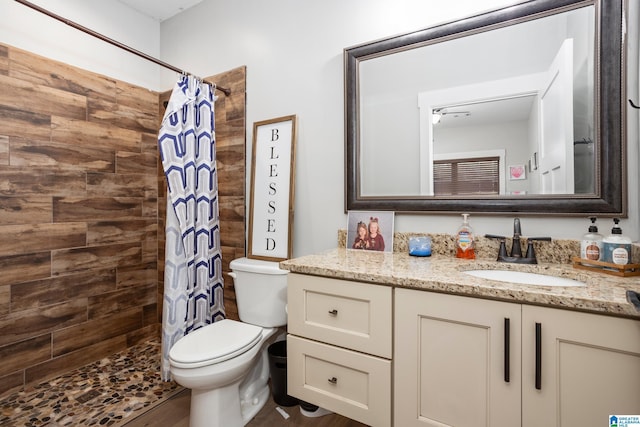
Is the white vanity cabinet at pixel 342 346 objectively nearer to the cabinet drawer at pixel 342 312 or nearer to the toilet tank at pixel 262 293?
the cabinet drawer at pixel 342 312

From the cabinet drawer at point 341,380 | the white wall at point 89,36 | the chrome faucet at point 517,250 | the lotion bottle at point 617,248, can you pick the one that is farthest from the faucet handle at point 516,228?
the white wall at point 89,36

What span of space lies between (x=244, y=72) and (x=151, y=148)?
1063 millimetres

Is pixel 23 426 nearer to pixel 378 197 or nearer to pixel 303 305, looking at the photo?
pixel 303 305

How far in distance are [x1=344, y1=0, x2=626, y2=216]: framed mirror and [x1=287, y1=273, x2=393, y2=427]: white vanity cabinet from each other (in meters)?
0.64

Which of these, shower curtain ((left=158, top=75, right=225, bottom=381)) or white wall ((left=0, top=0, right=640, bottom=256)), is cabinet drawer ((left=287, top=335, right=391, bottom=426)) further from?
shower curtain ((left=158, top=75, right=225, bottom=381))

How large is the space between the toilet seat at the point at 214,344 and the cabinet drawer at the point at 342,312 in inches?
12.8

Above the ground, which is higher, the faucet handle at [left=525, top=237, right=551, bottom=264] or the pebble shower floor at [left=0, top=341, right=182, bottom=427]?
A: the faucet handle at [left=525, top=237, right=551, bottom=264]

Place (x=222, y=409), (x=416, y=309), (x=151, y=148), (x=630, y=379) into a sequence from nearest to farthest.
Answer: (x=630, y=379)
(x=416, y=309)
(x=222, y=409)
(x=151, y=148)

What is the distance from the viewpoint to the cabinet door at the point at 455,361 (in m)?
1.00

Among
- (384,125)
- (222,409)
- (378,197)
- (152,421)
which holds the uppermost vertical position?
(384,125)

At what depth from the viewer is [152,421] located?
168cm

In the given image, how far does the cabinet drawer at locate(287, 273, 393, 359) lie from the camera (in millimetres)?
1195

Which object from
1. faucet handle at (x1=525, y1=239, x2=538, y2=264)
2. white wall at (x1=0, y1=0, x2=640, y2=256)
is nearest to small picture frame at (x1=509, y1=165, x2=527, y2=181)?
white wall at (x1=0, y1=0, x2=640, y2=256)

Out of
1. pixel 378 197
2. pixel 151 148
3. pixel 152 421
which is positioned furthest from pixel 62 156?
pixel 378 197
